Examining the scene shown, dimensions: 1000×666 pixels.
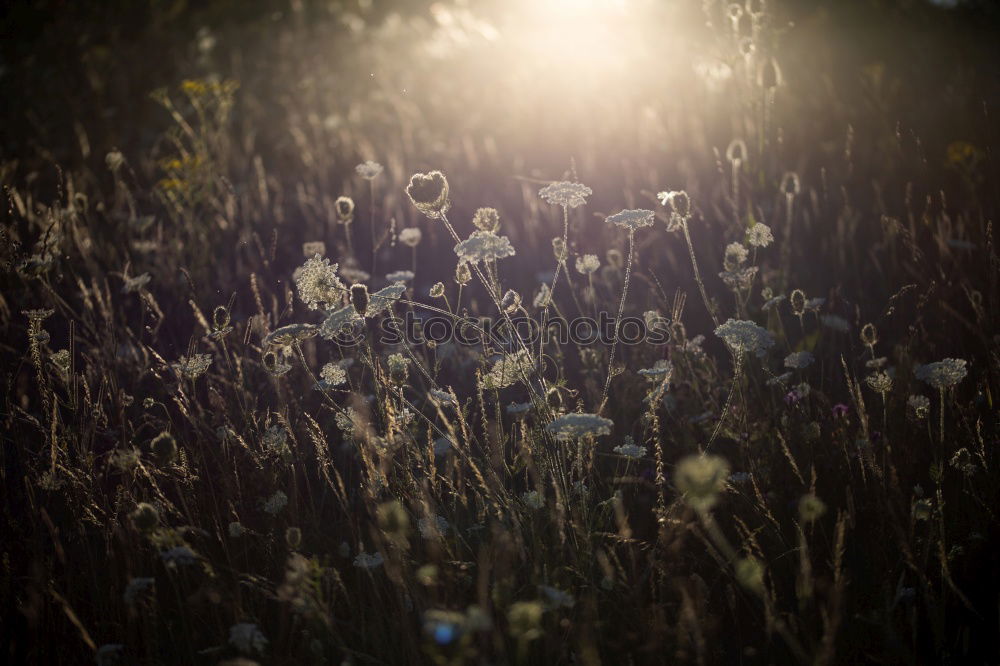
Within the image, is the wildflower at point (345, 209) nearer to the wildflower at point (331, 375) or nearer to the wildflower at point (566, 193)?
the wildflower at point (331, 375)

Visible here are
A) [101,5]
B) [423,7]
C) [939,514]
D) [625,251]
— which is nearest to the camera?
[939,514]

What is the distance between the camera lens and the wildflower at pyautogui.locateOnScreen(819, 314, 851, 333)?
9.40ft

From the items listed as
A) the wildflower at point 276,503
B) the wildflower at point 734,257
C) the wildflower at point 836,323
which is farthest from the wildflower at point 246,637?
the wildflower at point 836,323

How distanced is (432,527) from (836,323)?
191 centimetres

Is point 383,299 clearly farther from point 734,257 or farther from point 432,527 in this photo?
point 734,257

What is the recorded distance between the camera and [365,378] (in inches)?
122

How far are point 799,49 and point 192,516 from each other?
241 inches

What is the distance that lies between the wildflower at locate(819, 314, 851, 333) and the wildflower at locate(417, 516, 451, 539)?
1.69 metres

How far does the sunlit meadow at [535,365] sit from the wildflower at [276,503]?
62 mm

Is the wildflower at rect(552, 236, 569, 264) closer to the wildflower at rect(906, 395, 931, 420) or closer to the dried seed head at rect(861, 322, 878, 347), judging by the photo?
the dried seed head at rect(861, 322, 878, 347)

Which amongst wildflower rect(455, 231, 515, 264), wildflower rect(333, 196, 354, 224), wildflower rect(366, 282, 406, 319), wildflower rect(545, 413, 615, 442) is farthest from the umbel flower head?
wildflower rect(333, 196, 354, 224)

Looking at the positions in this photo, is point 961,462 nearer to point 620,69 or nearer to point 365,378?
point 365,378

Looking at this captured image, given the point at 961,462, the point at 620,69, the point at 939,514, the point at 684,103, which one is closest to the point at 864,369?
the point at 961,462

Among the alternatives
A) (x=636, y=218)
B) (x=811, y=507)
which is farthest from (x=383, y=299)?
(x=811, y=507)
